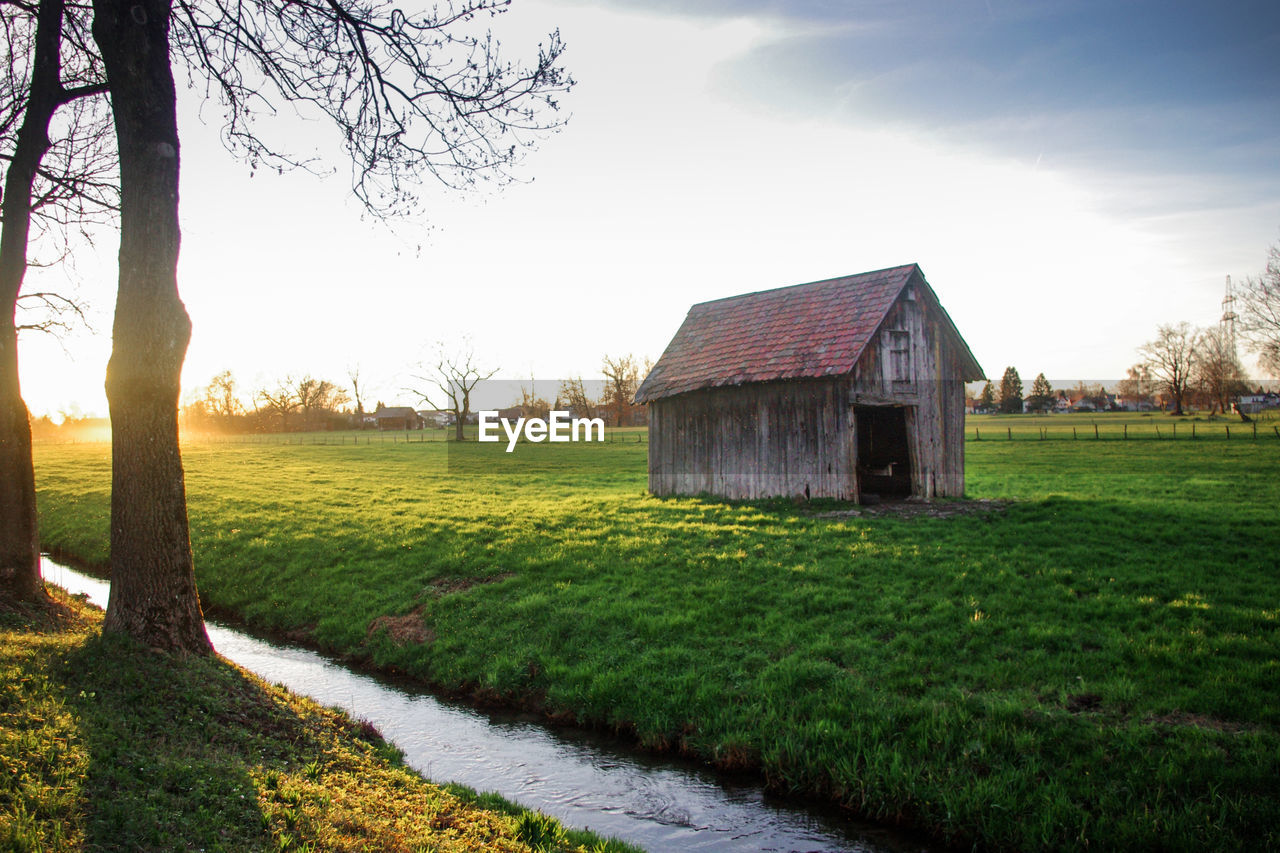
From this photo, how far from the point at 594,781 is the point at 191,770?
351 centimetres

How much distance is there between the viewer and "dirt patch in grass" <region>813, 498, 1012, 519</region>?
616 inches

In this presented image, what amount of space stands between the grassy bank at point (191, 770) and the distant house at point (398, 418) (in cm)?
10303

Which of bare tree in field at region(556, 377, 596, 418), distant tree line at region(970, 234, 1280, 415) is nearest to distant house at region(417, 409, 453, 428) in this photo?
bare tree in field at region(556, 377, 596, 418)

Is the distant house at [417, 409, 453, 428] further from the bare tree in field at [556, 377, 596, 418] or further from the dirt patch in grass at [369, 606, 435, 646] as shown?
the dirt patch in grass at [369, 606, 435, 646]

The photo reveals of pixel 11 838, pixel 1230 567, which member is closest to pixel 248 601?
pixel 11 838

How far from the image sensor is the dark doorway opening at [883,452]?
20.4 m

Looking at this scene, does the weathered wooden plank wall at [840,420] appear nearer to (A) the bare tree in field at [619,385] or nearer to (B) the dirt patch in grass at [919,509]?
(B) the dirt patch in grass at [919,509]

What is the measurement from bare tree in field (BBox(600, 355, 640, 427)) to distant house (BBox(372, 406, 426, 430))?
40564 mm

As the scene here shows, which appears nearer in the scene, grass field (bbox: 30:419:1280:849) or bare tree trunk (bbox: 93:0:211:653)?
grass field (bbox: 30:419:1280:849)

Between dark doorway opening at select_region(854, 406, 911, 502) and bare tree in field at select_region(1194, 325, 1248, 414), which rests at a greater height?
bare tree in field at select_region(1194, 325, 1248, 414)

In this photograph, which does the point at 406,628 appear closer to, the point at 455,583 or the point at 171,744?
the point at 455,583

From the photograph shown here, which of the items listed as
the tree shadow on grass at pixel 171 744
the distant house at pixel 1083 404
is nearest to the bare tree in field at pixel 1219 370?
the distant house at pixel 1083 404

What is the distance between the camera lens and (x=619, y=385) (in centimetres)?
7844

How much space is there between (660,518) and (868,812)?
400 inches
